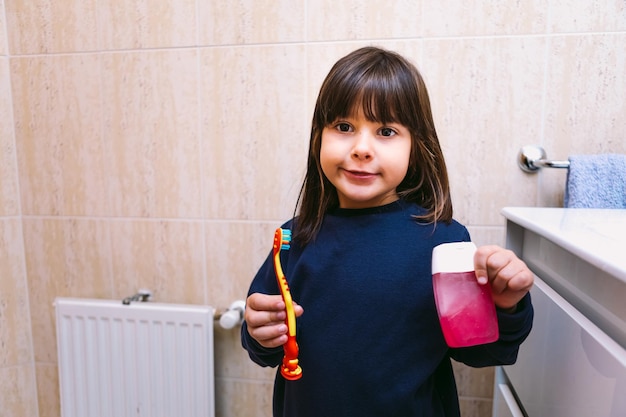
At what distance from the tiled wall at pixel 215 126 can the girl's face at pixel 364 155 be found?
1.17ft

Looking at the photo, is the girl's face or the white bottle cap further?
the girl's face

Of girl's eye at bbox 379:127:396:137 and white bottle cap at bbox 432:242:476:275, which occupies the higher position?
girl's eye at bbox 379:127:396:137

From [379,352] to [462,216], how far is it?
445 millimetres

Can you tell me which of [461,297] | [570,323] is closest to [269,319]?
[461,297]

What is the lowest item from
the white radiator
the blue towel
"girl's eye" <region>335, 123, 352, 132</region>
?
the white radiator

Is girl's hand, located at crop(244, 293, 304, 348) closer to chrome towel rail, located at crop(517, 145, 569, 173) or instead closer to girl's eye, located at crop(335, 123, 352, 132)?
girl's eye, located at crop(335, 123, 352, 132)

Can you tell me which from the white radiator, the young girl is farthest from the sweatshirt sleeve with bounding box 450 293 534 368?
the white radiator

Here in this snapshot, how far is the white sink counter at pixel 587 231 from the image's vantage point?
0.42 metres

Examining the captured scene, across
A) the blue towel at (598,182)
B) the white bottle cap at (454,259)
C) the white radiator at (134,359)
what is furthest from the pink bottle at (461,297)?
the white radiator at (134,359)

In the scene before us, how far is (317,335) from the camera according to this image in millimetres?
595

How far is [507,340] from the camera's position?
0.52m

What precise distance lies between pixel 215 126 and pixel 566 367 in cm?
78

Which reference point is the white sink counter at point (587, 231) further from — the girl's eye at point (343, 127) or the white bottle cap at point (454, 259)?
the girl's eye at point (343, 127)

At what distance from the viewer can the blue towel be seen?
2.50 feet
